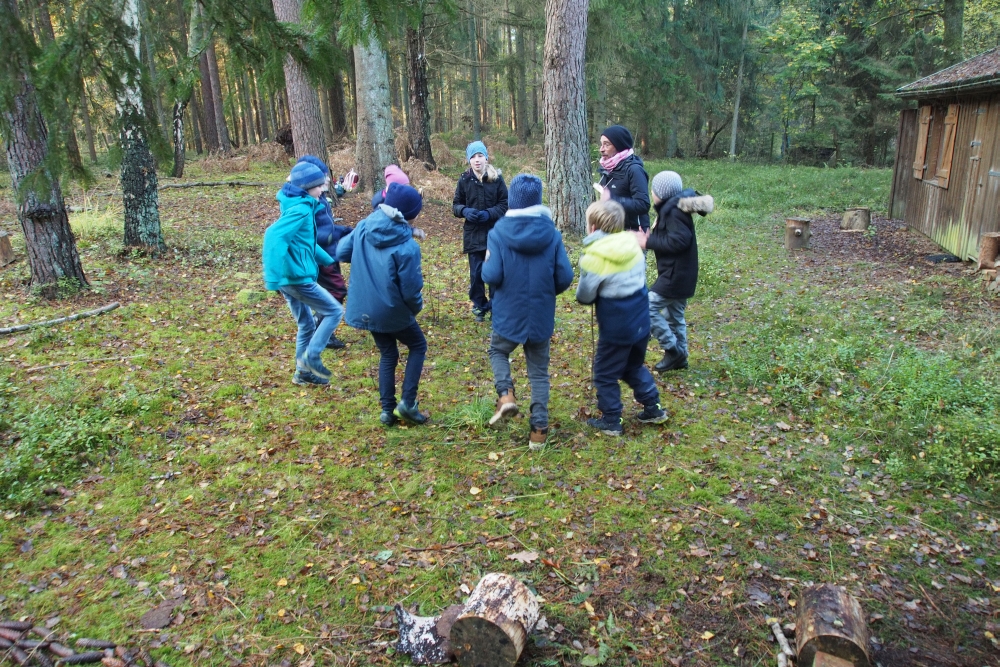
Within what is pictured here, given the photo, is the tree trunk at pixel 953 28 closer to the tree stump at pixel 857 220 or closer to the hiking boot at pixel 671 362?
the tree stump at pixel 857 220

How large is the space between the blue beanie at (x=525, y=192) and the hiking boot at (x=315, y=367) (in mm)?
2738

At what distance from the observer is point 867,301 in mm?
8812

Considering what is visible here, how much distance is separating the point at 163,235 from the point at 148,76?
292 inches

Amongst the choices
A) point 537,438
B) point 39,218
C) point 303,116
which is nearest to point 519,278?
point 537,438

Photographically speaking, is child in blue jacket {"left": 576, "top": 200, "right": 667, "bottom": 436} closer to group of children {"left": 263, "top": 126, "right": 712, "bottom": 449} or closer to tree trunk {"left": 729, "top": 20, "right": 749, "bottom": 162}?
group of children {"left": 263, "top": 126, "right": 712, "bottom": 449}

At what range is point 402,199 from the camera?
4848 mm

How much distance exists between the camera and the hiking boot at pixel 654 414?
5.43m

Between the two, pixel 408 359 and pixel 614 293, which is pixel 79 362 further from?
pixel 614 293

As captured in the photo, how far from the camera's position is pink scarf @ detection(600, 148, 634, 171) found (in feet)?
21.0

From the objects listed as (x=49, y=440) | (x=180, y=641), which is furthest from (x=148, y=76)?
(x=180, y=641)

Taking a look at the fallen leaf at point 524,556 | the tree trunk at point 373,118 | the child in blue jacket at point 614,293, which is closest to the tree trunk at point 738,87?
the tree trunk at point 373,118

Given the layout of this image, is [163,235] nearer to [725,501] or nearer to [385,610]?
[385,610]

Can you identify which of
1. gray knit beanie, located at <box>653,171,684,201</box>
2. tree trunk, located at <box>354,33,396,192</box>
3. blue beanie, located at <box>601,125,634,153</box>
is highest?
tree trunk, located at <box>354,33,396,192</box>

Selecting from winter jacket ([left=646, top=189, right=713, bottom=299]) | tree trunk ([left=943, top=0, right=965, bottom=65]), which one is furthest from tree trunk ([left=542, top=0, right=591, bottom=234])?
tree trunk ([left=943, top=0, right=965, bottom=65])
